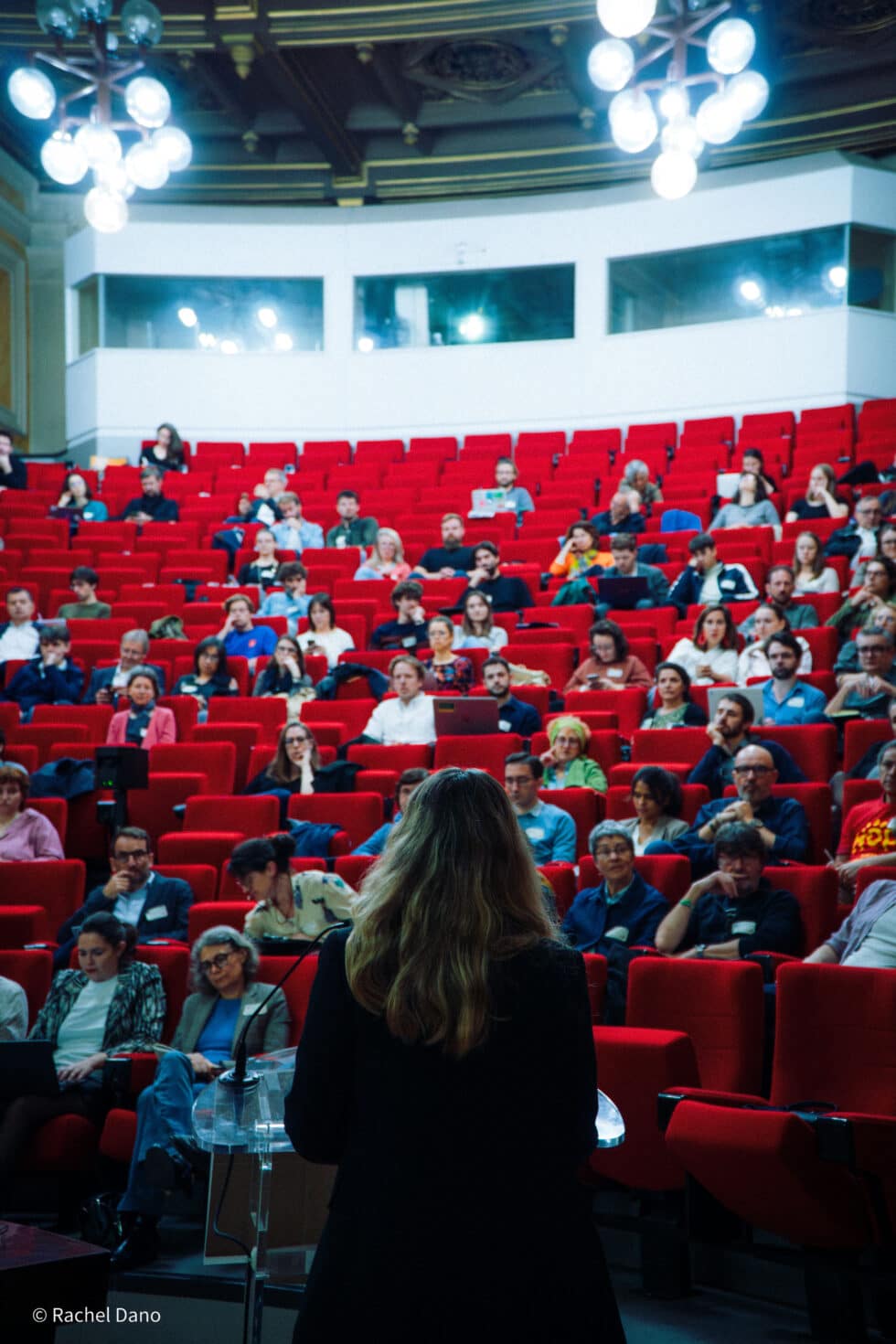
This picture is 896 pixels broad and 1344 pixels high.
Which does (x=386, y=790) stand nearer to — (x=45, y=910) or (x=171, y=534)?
(x=45, y=910)

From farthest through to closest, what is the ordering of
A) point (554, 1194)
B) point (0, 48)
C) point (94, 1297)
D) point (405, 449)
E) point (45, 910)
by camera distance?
point (405, 449), point (0, 48), point (45, 910), point (94, 1297), point (554, 1194)

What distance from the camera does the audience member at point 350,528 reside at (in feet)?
27.2

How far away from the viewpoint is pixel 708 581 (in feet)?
20.9

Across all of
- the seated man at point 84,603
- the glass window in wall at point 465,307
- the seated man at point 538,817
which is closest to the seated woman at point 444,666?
the seated man at point 538,817

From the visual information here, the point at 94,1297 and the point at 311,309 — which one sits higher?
the point at 311,309

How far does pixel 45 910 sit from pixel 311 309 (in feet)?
25.7

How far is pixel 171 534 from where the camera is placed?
835 cm

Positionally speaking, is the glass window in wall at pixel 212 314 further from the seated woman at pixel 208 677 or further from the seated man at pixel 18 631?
the seated woman at pixel 208 677

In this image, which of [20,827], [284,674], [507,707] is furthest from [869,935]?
[284,674]

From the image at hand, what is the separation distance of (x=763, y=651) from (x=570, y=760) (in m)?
1.10

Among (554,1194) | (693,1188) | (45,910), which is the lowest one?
(693,1188)

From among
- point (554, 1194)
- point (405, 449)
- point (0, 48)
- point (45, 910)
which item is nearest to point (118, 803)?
point (45, 910)

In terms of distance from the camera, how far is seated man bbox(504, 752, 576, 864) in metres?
4.14

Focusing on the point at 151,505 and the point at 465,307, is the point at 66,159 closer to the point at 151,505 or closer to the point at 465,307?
the point at 151,505
